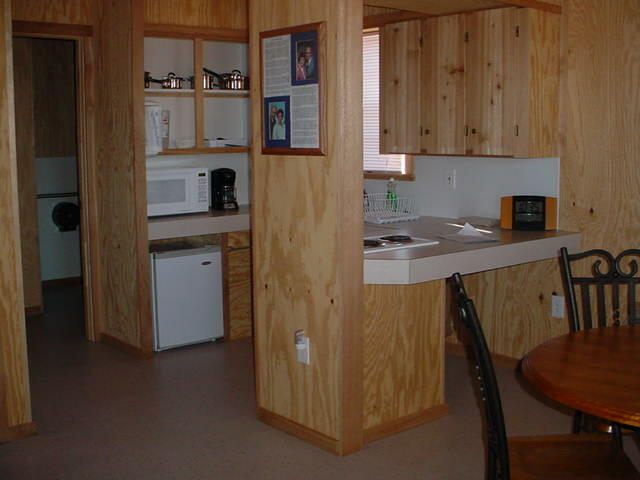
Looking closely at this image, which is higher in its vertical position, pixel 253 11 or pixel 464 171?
pixel 253 11

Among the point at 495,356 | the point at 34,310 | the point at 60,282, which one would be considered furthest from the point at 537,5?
the point at 60,282

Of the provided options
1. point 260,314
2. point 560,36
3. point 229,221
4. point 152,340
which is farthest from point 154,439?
point 560,36

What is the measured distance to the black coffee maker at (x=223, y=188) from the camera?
572 cm

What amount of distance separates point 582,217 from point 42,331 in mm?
3731

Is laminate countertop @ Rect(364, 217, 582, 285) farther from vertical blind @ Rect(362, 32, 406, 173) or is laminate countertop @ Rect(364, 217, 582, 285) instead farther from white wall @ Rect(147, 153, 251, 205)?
white wall @ Rect(147, 153, 251, 205)

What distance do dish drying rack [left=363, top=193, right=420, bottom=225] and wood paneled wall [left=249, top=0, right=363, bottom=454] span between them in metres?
1.34

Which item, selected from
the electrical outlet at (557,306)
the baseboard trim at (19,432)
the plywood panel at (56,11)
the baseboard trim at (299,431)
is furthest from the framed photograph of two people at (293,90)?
the plywood panel at (56,11)

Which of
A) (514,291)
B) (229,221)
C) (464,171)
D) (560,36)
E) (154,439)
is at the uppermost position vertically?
(560,36)

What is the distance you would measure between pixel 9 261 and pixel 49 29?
206 cm

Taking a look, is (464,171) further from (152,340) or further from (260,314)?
(152,340)

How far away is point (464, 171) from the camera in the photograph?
505cm

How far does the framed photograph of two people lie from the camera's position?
3.44 metres

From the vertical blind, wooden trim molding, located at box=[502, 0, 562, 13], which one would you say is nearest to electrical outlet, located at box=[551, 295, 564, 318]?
the vertical blind

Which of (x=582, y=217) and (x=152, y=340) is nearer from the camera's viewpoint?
(x=582, y=217)
